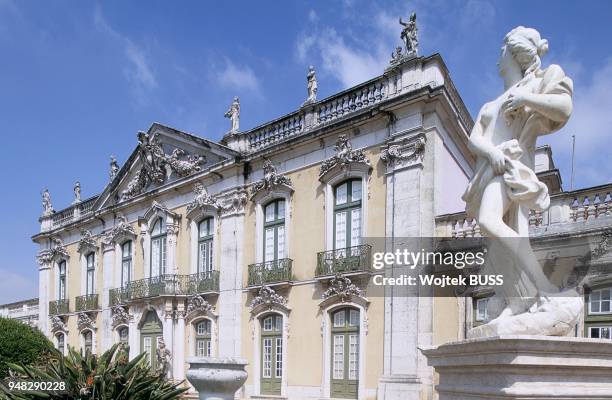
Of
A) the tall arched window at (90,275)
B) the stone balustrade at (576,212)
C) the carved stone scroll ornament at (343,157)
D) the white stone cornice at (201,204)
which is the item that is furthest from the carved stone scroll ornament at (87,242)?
the stone balustrade at (576,212)

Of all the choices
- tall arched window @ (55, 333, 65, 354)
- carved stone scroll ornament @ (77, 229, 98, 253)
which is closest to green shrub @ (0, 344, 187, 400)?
carved stone scroll ornament @ (77, 229, 98, 253)

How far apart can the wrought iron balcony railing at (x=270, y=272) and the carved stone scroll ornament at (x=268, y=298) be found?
0.67ft

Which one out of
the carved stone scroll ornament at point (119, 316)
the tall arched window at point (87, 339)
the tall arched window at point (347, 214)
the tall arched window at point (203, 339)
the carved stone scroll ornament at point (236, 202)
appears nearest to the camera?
the tall arched window at point (347, 214)

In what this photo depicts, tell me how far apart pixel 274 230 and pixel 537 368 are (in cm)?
1272

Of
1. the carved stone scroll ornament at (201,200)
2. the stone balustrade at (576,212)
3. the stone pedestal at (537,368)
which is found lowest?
the stone pedestal at (537,368)

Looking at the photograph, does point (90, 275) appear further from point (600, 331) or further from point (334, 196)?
point (600, 331)

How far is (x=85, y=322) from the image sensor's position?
75.0 feet

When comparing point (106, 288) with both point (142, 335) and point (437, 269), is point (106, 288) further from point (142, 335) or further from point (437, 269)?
point (437, 269)

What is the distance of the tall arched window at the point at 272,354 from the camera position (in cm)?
1536

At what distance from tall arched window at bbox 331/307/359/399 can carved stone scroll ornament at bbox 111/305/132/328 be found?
28.2 ft

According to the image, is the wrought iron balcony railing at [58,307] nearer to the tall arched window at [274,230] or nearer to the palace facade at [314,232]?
the palace facade at [314,232]

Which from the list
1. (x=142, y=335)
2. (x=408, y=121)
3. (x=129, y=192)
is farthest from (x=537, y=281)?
(x=129, y=192)

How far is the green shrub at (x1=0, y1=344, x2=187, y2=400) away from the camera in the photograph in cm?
780

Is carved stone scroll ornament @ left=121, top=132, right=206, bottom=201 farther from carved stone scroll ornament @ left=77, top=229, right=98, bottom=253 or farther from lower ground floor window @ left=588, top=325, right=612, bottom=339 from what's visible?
lower ground floor window @ left=588, top=325, right=612, bottom=339
